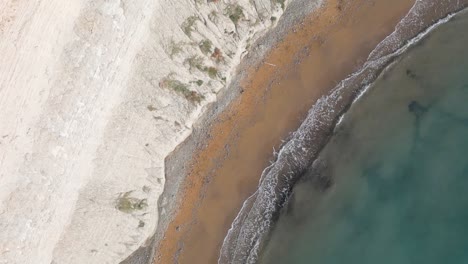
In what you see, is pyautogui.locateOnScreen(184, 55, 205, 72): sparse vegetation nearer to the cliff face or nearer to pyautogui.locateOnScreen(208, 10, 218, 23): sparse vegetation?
the cliff face

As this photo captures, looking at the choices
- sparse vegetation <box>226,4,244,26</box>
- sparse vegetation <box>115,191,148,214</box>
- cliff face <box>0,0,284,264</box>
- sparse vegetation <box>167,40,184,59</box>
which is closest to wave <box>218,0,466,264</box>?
cliff face <box>0,0,284,264</box>

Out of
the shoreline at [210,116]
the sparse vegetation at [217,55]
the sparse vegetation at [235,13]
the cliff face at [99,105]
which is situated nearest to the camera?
the cliff face at [99,105]

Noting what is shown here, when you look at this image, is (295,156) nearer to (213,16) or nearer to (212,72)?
(212,72)

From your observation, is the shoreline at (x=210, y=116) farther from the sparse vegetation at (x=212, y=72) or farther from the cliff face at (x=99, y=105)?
the sparse vegetation at (x=212, y=72)

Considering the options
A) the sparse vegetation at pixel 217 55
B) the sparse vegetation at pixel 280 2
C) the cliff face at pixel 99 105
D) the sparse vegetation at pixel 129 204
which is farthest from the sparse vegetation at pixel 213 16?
the sparse vegetation at pixel 129 204

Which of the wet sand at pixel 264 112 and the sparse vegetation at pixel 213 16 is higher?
the sparse vegetation at pixel 213 16

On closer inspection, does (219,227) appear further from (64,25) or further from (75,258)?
(64,25)

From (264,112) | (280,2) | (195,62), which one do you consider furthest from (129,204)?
(280,2)

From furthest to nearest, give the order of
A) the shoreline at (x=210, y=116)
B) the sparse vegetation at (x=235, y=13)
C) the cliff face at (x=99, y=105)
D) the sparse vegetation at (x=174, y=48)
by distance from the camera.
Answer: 1. the shoreline at (x=210, y=116)
2. the sparse vegetation at (x=235, y=13)
3. the sparse vegetation at (x=174, y=48)
4. the cliff face at (x=99, y=105)
